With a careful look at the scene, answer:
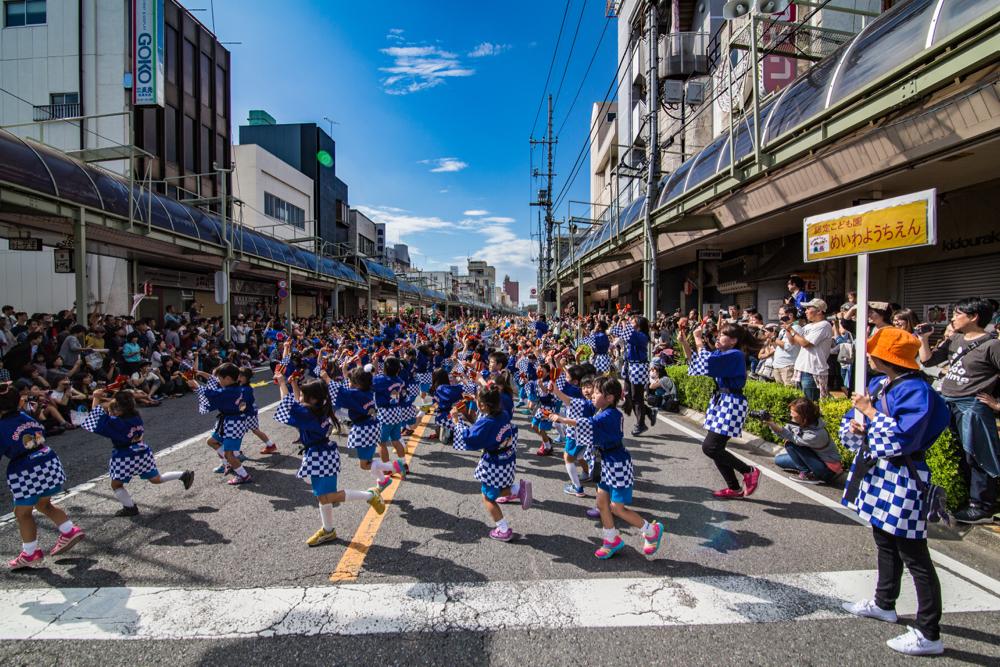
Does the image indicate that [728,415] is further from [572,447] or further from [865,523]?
[572,447]

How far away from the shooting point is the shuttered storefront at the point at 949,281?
30.1 ft

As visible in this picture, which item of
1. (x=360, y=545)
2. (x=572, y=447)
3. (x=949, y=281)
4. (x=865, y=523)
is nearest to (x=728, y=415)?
(x=865, y=523)

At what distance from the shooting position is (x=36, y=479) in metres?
3.75

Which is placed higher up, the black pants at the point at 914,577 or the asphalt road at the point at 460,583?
the black pants at the point at 914,577

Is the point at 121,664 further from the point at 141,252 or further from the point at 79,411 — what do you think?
the point at 141,252

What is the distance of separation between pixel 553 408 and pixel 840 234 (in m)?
3.91

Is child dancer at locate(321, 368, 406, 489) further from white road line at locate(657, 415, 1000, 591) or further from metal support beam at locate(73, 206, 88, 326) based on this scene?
metal support beam at locate(73, 206, 88, 326)

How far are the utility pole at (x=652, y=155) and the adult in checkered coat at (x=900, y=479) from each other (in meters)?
8.83

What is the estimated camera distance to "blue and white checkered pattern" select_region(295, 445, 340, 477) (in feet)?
13.2

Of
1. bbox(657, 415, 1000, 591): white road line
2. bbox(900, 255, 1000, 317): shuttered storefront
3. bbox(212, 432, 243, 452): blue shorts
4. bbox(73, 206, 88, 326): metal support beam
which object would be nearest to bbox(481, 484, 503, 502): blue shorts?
bbox(657, 415, 1000, 591): white road line

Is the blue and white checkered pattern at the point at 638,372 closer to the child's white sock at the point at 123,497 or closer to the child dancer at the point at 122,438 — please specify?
the child dancer at the point at 122,438

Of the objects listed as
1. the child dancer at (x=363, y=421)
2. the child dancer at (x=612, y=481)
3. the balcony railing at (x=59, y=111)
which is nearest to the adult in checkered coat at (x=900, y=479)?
the child dancer at (x=612, y=481)

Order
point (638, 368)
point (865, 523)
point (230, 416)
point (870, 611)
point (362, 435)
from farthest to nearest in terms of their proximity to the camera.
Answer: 1. point (638, 368)
2. point (230, 416)
3. point (362, 435)
4. point (865, 523)
5. point (870, 611)

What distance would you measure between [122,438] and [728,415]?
18.4ft
